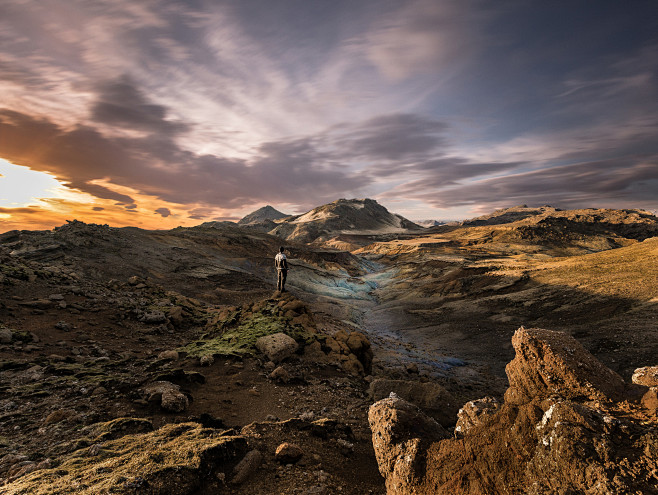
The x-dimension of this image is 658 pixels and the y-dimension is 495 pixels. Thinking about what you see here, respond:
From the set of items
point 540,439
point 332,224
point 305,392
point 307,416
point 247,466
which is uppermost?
point 332,224

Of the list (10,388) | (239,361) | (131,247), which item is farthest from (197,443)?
(131,247)

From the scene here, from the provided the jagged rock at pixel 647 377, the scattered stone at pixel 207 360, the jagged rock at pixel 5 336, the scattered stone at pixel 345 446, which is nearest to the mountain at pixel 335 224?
the scattered stone at pixel 207 360

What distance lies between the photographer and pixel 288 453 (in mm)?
3975

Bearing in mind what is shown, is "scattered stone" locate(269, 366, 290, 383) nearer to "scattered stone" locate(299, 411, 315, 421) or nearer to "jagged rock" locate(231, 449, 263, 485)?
"scattered stone" locate(299, 411, 315, 421)

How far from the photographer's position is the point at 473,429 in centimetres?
330

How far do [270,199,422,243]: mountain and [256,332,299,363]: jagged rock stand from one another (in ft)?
394

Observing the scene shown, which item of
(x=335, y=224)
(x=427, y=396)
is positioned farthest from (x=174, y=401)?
(x=335, y=224)

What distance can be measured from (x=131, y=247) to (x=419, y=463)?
34418 mm

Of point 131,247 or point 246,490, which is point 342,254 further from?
point 246,490

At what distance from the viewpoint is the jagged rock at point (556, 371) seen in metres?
3.30

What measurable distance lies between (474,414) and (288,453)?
2.49 meters

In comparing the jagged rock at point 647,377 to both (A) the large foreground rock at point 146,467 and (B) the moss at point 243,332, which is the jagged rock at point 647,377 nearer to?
(A) the large foreground rock at point 146,467

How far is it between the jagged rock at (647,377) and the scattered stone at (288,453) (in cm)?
416

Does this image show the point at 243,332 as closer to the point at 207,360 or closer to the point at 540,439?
the point at 207,360
